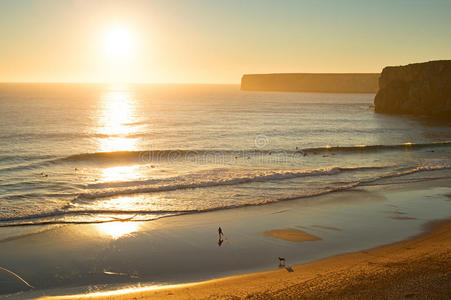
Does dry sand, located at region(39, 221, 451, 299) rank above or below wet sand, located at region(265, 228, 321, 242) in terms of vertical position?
above

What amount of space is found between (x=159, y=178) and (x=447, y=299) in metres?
18.7

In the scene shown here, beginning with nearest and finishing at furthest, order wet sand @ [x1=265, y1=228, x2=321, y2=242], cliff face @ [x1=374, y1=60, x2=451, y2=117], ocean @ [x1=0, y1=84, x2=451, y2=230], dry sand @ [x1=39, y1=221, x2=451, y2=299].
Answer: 1. dry sand @ [x1=39, y1=221, x2=451, y2=299]
2. wet sand @ [x1=265, y1=228, x2=321, y2=242]
3. ocean @ [x1=0, y1=84, x2=451, y2=230]
4. cliff face @ [x1=374, y1=60, x2=451, y2=117]

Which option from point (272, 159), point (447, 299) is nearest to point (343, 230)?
point (447, 299)

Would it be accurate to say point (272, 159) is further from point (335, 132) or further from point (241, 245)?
point (335, 132)

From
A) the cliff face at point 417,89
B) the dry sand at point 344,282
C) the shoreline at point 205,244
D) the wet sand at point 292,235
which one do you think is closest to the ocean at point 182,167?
the shoreline at point 205,244

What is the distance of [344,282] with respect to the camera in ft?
31.2

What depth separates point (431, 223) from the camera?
1473 cm

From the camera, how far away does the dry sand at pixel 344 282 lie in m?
8.85

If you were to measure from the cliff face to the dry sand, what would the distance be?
6866 cm

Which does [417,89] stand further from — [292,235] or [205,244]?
[205,244]

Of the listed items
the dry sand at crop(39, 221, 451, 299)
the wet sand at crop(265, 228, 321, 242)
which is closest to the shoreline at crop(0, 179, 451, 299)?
the wet sand at crop(265, 228, 321, 242)

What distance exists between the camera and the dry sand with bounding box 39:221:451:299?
885 centimetres

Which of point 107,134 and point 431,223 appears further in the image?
point 107,134

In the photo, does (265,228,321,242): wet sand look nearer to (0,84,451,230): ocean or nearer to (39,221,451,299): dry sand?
(39,221,451,299): dry sand
